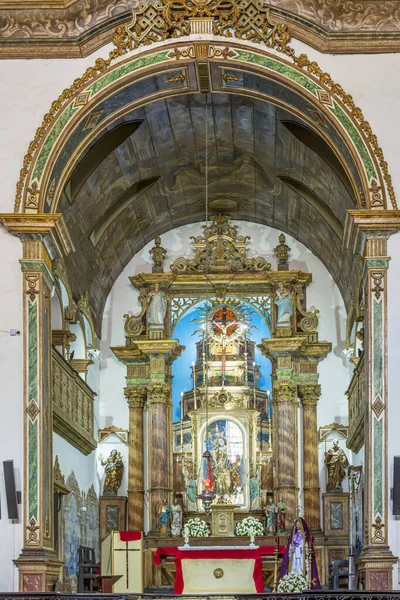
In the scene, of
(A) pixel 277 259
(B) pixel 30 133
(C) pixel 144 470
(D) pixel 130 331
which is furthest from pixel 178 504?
(B) pixel 30 133

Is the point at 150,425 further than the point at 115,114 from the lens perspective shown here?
Yes

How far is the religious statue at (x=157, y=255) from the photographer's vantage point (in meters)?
26.8

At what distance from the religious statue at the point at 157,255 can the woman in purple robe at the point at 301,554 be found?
11.9 m

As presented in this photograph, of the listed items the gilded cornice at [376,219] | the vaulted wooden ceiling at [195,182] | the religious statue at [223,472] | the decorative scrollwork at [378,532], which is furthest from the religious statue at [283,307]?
the decorative scrollwork at [378,532]

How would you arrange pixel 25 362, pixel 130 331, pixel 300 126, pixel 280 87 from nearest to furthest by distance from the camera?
pixel 25 362, pixel 280 87, pixel 300 126, pixel 130 331

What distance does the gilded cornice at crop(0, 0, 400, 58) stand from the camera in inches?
675

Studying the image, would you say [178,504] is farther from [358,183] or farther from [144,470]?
[358,183]

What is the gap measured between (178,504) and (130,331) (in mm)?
4056

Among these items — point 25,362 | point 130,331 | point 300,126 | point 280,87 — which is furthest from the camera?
point 130,331

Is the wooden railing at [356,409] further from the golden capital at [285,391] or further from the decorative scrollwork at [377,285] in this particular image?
the decorative scrollwork at [377,285]

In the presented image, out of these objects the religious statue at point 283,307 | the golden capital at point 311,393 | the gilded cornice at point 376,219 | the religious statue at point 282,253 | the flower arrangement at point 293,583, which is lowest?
the flower arrangement at point 293,583

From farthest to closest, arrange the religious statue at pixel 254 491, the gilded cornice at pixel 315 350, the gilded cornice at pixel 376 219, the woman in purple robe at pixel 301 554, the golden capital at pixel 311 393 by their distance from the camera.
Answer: the gilded cornice at pixel 315 350 → the golden capital at pixel 311 393 → the religious statue at pixel 254 491 → the gilded cornice at pixel 376 219 → the woman in purple robe at pixel 301 554

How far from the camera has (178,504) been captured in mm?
25438

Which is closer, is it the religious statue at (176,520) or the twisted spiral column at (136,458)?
the religious statue at (176,520)
